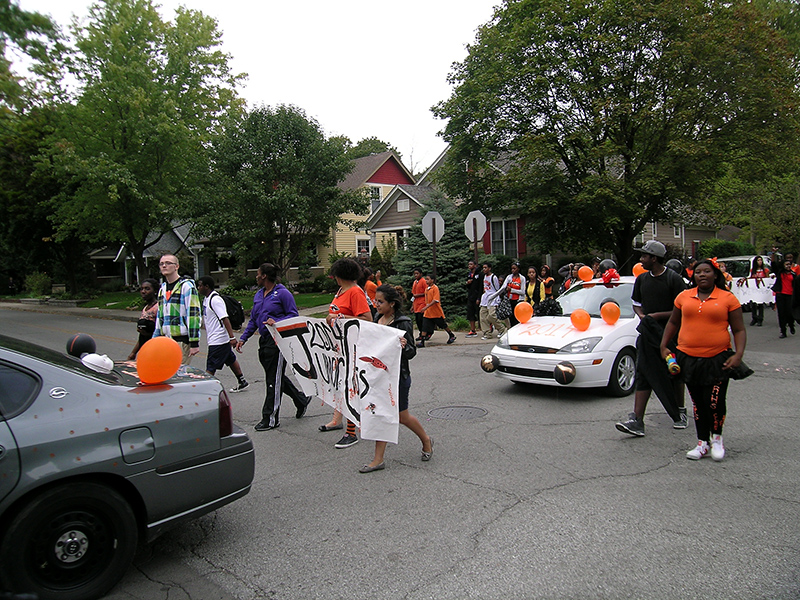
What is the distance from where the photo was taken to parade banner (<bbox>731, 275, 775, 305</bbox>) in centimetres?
1529

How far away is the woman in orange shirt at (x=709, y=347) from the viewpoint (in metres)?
4.95

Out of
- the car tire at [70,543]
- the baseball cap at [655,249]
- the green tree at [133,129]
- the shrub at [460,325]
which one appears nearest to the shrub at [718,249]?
the shrub at [460,325]

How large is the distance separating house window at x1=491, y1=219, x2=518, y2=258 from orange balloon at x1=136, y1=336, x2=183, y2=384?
76.1ft

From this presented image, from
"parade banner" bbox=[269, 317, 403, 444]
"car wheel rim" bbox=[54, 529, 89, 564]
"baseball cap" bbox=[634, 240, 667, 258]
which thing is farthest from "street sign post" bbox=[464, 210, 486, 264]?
"car wheel rim" bbox=[54, 529, 89, 564]

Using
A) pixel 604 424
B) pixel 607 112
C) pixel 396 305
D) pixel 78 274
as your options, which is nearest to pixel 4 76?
pixel 396 305

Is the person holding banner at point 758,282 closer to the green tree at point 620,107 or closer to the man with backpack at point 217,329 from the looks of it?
the green tree at point 620,107

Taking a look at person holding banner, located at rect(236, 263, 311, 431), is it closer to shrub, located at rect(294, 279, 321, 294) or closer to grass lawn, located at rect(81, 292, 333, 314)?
grass lawn, located at rect(81, 292, 333, 314)

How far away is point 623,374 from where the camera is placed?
302 inches

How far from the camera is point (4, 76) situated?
40.2 feet

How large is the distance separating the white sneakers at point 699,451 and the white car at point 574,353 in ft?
6.75

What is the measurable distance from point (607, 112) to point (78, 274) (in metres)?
36.2

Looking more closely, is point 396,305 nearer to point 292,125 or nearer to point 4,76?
point 4,76

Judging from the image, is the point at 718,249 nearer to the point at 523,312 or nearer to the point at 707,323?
the point at 523,312

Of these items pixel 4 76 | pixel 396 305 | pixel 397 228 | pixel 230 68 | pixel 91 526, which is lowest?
pixel 91 526
